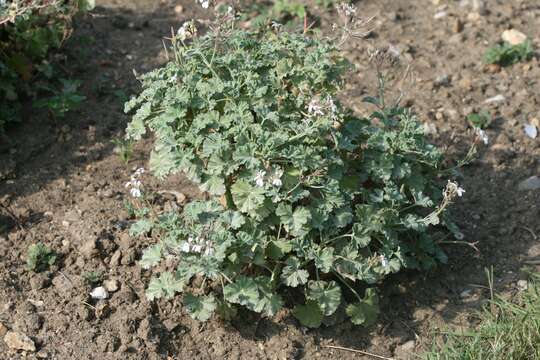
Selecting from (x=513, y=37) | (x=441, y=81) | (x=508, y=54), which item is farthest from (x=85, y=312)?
(x=513, y=37)

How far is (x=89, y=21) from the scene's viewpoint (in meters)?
6.11

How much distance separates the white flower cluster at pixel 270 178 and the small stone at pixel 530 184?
6.42 ft

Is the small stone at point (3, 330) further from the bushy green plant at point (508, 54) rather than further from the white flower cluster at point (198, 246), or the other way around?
the bushy green plant at point (508, 54)

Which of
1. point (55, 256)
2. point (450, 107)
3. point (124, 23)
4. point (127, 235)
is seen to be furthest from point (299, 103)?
point (124, 23)

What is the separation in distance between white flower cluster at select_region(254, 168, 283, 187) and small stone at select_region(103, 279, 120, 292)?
1.06 m

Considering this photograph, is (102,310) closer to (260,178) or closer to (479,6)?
(260,178)

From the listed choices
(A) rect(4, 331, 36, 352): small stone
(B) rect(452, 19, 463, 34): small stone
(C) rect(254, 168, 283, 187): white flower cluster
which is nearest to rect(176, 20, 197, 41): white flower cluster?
(C) rect(254, 168, 283, 187): white flower cluster

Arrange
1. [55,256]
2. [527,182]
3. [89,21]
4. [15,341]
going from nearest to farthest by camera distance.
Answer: [15,341]
[55,256]
[527,182]
[89,21]

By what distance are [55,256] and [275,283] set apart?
1.19 metres

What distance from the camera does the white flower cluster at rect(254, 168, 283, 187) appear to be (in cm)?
363

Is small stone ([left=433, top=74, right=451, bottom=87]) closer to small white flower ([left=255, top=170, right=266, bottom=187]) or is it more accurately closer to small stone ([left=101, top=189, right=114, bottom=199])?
small stone ([left=101, top=189, right=114, bottom=199])

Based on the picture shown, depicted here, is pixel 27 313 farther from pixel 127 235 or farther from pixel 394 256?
pixel 394 256

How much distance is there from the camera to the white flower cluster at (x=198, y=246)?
3.60m

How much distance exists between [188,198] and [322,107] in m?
1.27
